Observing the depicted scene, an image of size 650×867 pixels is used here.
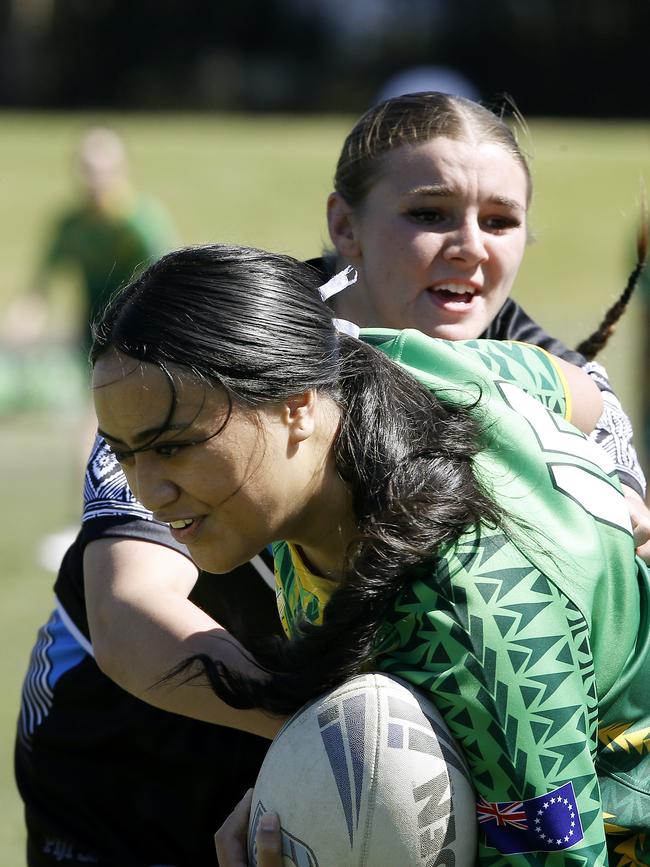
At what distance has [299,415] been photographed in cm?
267

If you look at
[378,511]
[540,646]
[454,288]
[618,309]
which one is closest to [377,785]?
[540,646]

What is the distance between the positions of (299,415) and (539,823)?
33.4 inches

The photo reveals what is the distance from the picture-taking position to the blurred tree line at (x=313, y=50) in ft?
129

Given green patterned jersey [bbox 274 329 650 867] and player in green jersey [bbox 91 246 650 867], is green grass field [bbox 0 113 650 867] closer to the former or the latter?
player in green jersey [bbox 91 246 650 867]

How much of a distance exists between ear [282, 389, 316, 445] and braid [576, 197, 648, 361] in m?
1.65

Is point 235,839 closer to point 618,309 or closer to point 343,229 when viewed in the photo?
point 343,229

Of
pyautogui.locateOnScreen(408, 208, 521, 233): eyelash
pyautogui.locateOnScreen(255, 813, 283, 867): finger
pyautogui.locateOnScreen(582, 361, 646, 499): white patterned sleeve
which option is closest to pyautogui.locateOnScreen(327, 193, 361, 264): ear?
pyautogui.locateOnScreen(408, 208, 521, 233): eyelash

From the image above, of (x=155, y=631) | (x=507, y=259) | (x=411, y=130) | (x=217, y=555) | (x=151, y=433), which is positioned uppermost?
(x=411, y=130)

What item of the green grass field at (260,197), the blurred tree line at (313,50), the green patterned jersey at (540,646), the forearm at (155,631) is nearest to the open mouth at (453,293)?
the green patterned jersey at (540,646)

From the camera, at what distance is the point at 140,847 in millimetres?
3744

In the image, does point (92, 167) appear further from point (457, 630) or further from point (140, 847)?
point (457, 630)

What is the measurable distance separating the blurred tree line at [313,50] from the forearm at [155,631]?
36.5 meters

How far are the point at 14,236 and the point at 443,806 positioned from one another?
2440 cm

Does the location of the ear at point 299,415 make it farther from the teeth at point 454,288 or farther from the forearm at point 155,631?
the teeth at point 454,288
